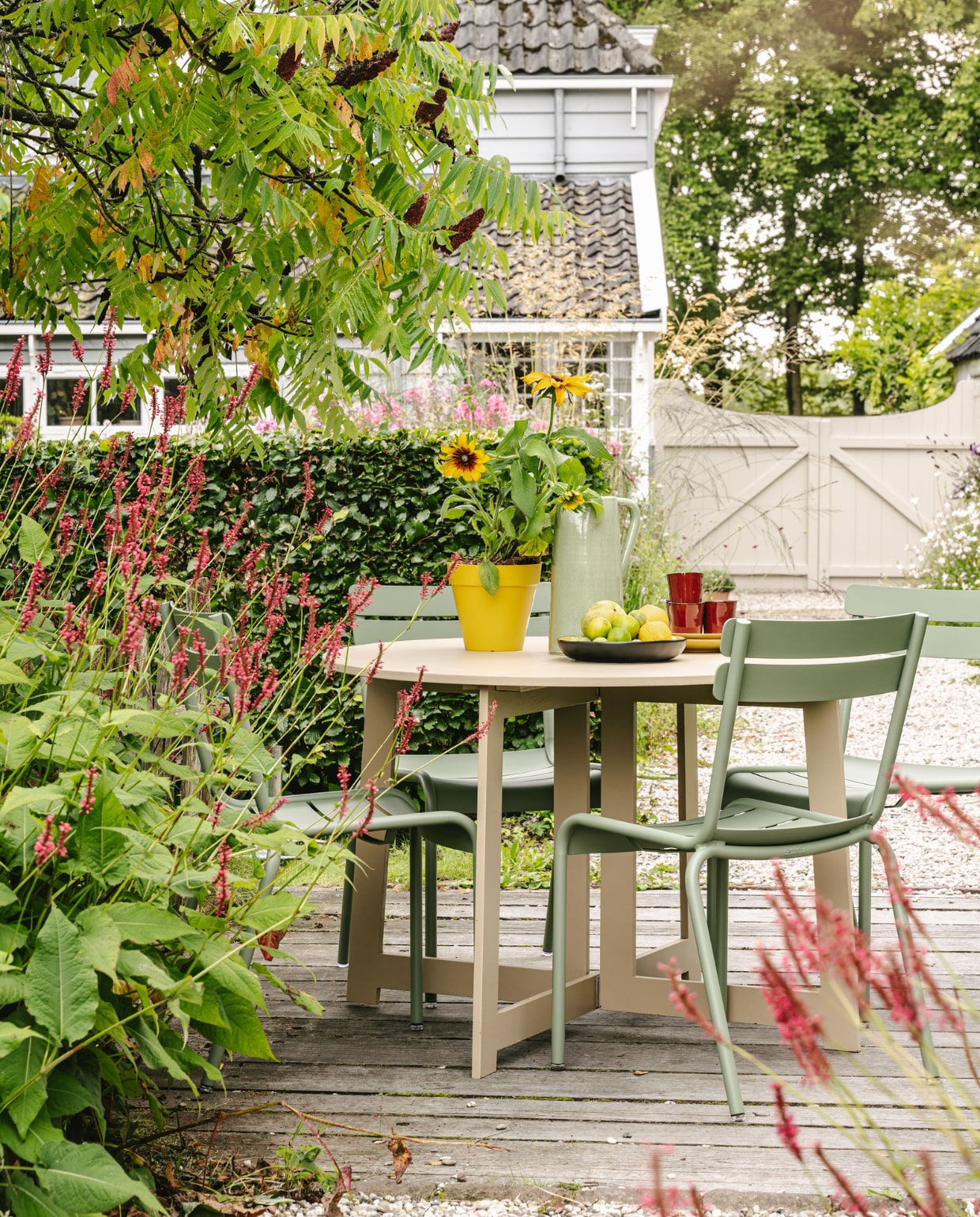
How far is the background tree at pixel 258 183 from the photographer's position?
2.89m

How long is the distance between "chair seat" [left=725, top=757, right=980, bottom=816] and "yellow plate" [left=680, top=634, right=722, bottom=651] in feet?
1.14

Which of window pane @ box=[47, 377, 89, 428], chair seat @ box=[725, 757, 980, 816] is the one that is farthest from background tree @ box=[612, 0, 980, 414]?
chair seat @ box=[725, 757, 980, 816]

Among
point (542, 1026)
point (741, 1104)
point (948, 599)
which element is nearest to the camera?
point (741, 1104)

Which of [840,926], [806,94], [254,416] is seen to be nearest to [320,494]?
[254,416]

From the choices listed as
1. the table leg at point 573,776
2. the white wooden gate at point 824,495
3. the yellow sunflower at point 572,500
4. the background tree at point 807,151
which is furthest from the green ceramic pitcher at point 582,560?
the background tree at point 807,151

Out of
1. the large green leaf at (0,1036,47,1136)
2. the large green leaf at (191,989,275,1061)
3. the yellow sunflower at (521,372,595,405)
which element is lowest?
the large green leaf at (191,989,275,1061)

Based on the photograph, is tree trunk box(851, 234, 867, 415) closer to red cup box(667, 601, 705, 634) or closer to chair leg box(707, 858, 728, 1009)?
red cup box(667, 601, 705, 634)

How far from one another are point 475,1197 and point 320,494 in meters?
3.32

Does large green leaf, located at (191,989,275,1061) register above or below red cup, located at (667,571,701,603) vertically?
below

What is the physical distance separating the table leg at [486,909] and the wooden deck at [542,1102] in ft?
0.25

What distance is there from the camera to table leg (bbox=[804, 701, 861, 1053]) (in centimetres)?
294

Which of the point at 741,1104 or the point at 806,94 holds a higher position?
the point at 806,94

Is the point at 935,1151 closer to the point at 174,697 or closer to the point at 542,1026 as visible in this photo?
the point at 542,1026

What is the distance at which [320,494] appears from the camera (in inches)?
205
